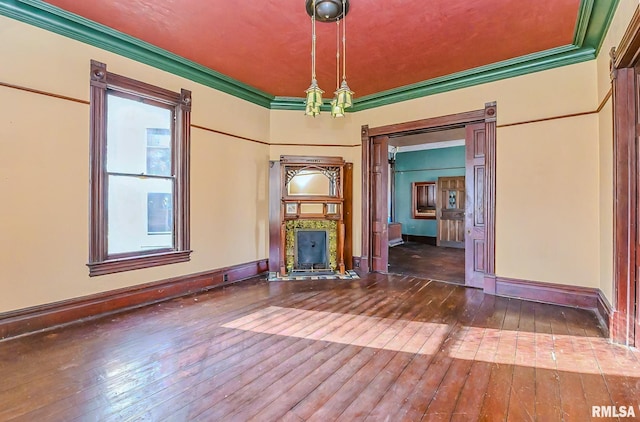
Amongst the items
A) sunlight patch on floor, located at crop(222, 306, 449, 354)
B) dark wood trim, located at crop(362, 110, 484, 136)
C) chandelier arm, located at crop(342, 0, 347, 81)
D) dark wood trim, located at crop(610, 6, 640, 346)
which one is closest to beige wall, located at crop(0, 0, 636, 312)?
dark wood trim, located at crop(362, 110, 484, 136)

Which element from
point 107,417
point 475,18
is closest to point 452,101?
point 475,18

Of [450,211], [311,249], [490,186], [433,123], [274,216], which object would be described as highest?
[433,123]

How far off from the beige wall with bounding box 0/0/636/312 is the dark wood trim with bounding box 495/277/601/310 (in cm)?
9

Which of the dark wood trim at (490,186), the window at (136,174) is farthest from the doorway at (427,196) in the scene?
the window at (136,174)

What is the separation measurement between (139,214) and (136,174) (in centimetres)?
52

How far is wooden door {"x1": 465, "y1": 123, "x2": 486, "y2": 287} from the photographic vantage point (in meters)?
4.48

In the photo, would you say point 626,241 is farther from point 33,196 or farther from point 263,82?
point 33,196

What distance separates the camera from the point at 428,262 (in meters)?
6.72

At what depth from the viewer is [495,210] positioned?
14.1 ft

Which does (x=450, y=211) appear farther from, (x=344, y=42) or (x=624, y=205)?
(x=344, y=42)

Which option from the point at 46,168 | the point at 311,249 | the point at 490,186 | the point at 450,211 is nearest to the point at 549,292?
the point at 490,186

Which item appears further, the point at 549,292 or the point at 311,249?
the point at 311,249

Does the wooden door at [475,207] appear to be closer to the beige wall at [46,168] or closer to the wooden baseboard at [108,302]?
the wooden baseboard at [108,302]

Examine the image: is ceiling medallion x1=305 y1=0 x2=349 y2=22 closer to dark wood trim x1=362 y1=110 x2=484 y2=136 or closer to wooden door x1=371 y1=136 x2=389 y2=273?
dark wood trim x1=362 y1=110 x2=484 y2=136
